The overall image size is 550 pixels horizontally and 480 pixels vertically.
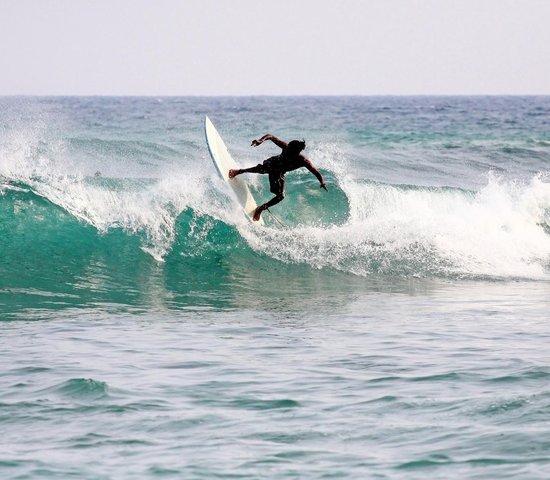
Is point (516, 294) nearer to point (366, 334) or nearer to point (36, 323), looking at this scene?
point (366, 334)

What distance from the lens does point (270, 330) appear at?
9.07m

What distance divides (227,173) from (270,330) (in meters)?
4.53

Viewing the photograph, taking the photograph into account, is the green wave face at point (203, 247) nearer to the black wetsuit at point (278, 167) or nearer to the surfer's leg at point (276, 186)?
the surfer's leg at point (276, 186)

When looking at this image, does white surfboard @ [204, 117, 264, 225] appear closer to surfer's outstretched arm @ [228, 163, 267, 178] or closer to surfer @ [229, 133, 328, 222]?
surfer's outstretched arm @ [228, 163, 267, 178]

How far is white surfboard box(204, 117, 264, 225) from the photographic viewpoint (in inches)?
516

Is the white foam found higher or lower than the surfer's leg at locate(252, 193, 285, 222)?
lower

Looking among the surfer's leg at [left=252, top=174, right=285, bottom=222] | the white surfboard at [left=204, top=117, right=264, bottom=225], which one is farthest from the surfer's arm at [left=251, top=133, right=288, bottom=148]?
the white surfboard at [left=204, top=117, right=264, bottom=225]

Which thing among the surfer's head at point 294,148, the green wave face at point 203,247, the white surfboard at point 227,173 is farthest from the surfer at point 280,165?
the green wave face at point 203,247

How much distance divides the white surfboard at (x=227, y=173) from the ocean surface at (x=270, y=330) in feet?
0.97

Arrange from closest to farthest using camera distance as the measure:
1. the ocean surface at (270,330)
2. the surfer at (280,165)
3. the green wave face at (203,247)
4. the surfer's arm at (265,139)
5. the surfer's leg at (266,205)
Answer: the ocean surface at (270,330)
the surfer's arm at (265,139)
the green wave face at (203,247)
the surfer at (280,165)
the surfer's leg at (266,205)

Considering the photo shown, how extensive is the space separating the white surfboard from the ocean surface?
11.7 inches

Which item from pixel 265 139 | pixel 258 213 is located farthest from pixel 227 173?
pixel 265 139

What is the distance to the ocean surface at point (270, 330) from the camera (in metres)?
5.48

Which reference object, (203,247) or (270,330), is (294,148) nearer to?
(203,247)
